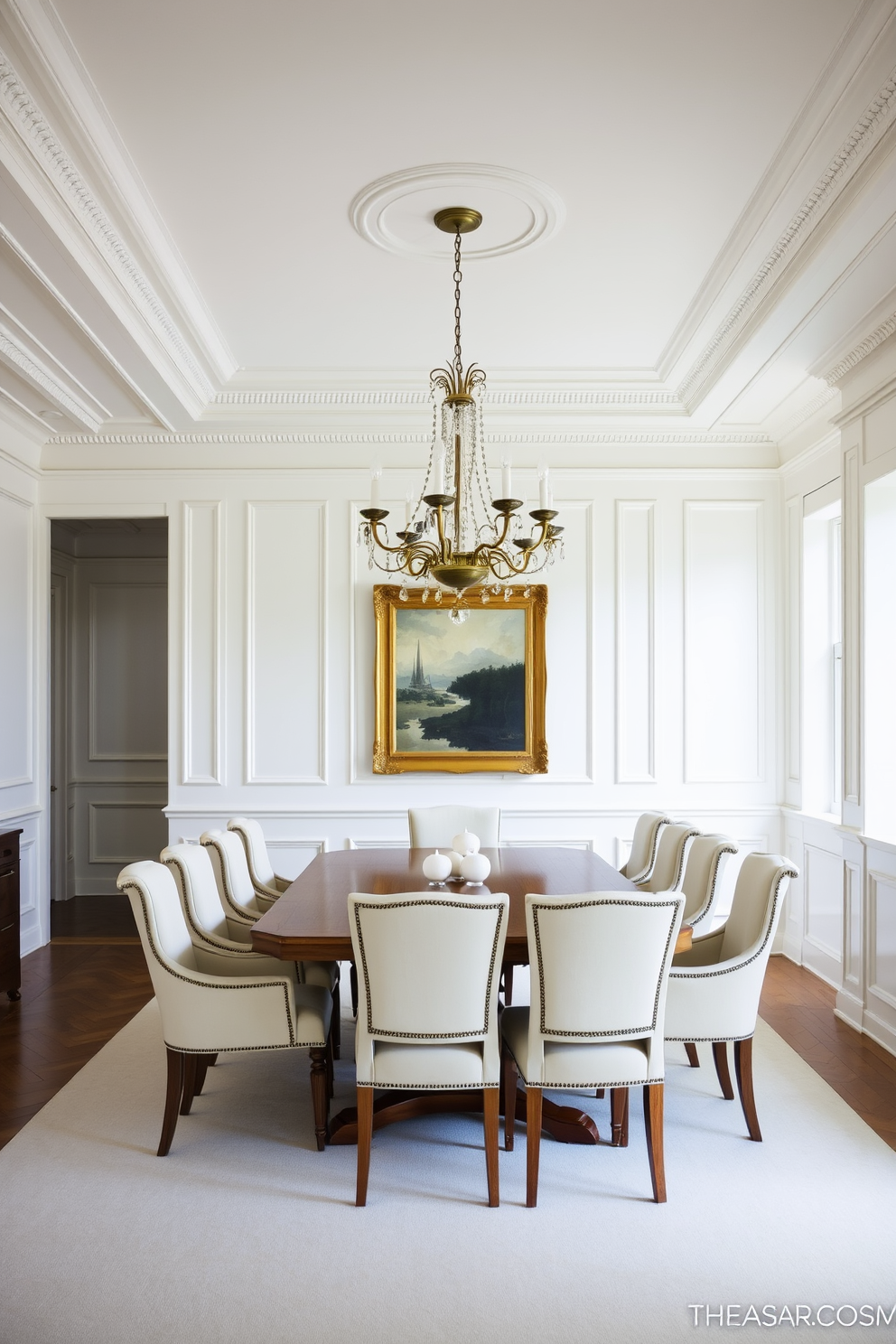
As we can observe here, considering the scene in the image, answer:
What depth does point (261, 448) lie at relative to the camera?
5926 millimetres

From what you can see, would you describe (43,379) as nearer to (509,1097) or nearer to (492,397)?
(492,397)

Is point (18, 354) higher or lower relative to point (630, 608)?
higher

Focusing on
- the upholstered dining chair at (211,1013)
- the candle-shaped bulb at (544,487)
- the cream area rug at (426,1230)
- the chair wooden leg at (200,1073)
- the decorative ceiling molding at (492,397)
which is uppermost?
the decorative ceiling molding at (492,397)

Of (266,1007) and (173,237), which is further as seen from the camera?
(173,237)

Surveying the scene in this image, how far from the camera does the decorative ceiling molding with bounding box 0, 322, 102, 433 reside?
4.32 metres

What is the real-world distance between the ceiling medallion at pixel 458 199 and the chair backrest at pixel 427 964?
2481 millimetres

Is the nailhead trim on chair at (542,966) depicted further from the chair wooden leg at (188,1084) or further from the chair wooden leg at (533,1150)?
the chair wooden leg at (188,1084)

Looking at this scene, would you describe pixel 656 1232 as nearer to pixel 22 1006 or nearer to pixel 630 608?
pixel 22 1006

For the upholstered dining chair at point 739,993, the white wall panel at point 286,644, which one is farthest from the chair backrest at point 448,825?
→ the upholstered dining chair at point 739,993

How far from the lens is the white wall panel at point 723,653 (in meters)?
5.91

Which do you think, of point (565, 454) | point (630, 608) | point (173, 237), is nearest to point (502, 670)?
point (630, 608)

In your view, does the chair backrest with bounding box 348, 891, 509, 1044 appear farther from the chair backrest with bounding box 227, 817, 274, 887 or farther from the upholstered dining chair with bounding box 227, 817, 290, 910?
the chair backrest with bounding box 227, 817, 274, 887

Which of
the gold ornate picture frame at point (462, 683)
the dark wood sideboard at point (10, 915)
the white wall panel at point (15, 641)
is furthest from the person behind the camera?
the gold ornate picture frame at point (462, 683)

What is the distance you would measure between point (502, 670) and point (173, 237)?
313 centimetres
